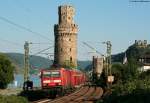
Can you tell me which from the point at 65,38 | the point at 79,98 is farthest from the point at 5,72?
the point at 79,98

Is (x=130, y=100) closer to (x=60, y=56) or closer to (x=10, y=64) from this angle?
(x=10, y=64)

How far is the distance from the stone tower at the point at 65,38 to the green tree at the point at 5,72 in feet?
73.5

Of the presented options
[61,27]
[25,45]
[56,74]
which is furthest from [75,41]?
[56,74]

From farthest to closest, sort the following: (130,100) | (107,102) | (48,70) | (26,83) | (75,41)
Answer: (75,41), (26,83), (48,70), (107,102), (130,100)

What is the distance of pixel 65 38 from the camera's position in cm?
13625

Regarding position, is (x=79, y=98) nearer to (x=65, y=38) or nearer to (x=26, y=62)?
(x=26, y=62)

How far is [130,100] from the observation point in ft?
97.0

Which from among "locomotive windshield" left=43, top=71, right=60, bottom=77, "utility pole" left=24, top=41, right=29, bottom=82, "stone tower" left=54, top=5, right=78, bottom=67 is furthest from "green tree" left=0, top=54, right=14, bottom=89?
"locomotive windshield" left=43, top=71, right=60, bottom=77

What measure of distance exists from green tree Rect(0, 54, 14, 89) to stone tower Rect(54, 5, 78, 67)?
22.4 m

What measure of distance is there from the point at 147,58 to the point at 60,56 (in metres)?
20.6

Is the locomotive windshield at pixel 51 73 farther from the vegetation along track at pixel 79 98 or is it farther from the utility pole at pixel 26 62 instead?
the utility pole at pixel 26 62

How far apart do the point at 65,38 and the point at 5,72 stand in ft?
119

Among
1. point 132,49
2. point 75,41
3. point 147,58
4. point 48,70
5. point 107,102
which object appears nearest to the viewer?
point 107,102

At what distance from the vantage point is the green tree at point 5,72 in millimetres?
99312
